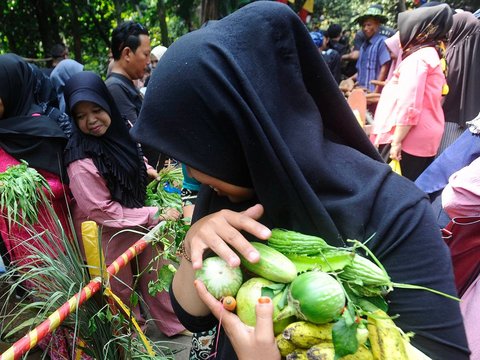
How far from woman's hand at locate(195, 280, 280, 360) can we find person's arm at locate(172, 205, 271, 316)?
0.10m

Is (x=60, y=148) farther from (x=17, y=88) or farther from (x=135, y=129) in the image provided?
(x=135, y=129)

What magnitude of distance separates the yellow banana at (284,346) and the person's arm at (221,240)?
0.61 ft

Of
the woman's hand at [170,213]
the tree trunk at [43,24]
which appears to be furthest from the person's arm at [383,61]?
the tree trunk at [43,24]

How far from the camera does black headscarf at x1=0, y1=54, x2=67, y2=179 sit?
275 centimetres

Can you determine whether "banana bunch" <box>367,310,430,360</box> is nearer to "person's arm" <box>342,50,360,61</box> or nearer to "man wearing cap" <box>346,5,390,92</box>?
"man wearing cap" <box>346,5,390,92</box>

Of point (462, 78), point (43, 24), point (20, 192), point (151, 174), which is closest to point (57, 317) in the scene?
point (20, 192)

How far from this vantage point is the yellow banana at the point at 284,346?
88cm

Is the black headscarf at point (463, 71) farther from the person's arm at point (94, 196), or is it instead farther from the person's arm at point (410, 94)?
the person's arm at point (94, 196)

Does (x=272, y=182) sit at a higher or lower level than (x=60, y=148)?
higher

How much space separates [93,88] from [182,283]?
206 cm

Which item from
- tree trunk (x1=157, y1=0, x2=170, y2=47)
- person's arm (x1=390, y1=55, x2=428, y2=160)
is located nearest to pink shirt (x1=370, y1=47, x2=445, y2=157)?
person's arm (x1=390, y1=55, x2=428, y2=160)

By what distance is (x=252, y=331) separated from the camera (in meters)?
0.94

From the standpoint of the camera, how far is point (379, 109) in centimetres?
387

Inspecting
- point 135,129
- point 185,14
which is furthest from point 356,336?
point 185,14
